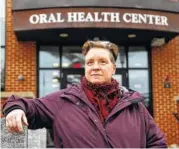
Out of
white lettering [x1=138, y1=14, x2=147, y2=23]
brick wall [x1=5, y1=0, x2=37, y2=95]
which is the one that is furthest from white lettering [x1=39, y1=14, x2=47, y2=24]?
white lettering [x1=138, y1=14, x2=147, y2=23]

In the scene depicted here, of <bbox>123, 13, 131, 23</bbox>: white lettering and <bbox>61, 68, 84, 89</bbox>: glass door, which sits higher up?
<bbox>123, 13, 131, 23</bbox>: white lettering

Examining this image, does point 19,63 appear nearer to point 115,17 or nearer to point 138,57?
point 115,17

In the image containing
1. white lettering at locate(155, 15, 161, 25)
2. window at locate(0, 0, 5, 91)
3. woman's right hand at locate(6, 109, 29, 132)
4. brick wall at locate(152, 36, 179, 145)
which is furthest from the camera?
brick wall at locate(152, 36, 179, 145)

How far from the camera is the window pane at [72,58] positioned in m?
13.2

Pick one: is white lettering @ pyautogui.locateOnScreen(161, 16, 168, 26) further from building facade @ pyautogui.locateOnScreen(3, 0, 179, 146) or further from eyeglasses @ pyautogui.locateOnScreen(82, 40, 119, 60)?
eyeglasses @ pyautogui.locateOnScreen(82, 40, 119, 60)

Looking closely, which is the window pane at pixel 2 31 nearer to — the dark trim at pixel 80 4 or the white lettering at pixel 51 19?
the dark trim at pixel 80 4

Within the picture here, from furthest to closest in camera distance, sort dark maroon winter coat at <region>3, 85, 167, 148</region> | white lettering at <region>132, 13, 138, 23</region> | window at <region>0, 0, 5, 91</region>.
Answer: window at <region>0, 0, 5, 91</region>, white lettering at <region>132, 13, 138, 23</region>, dark maroon winter coat at <region>3, 85, 167, 148</region>

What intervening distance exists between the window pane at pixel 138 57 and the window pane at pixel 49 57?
2189 mm

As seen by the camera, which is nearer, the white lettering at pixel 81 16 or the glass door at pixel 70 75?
the white lettering at pixel 81 16

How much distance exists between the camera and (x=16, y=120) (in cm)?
202

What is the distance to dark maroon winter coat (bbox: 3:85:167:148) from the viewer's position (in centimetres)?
226

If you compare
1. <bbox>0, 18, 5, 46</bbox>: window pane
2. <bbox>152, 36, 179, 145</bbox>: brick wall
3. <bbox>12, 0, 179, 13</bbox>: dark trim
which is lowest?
<bbox>152, 36, 179, 145</bbox>: brick wall

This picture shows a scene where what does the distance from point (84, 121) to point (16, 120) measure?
407 mm

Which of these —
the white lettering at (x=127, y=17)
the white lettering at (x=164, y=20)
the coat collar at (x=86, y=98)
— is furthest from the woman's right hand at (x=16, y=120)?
the white lettering at (x=164, y=20)
